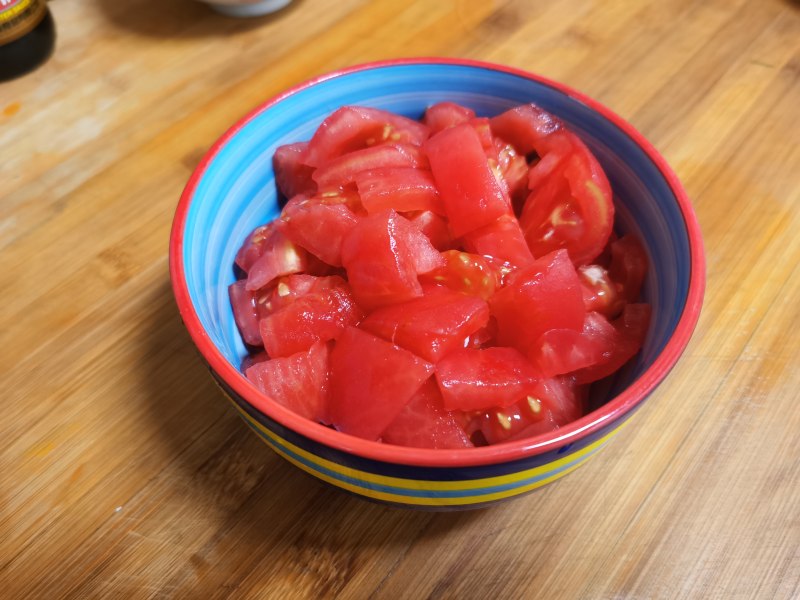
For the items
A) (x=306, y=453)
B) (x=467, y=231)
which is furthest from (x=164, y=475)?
(x=467, y=231)

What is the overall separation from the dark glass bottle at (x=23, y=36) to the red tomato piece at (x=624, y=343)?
131cm

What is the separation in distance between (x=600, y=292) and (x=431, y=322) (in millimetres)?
264

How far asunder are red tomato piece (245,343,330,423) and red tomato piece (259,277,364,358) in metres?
0.02

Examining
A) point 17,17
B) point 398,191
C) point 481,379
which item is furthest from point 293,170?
point 17,17

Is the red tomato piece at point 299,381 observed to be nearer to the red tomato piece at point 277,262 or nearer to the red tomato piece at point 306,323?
the red tomato piece at point 306,323

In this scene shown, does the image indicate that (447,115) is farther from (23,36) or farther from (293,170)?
(23,36)

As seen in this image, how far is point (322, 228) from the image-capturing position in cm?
88

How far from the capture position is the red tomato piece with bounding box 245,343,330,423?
0.79 meters

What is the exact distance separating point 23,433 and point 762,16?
1708 mm

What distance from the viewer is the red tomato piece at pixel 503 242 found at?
894 millimetres

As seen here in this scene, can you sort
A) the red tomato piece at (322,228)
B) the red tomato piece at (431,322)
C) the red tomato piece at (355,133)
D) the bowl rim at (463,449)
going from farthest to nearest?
1. the red tomato piece at (355,133)
2. the red tomato piece at (322,228)
3. the red tomato piece at (431,322)
4. the bowl rim at (463,449)

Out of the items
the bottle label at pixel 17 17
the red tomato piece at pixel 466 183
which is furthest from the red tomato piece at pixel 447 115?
the bottle label at pixel 17 17

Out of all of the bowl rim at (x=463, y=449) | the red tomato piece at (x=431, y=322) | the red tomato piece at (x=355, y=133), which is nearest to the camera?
the bowl rim at (x=463, y=449)

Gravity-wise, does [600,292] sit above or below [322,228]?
below
